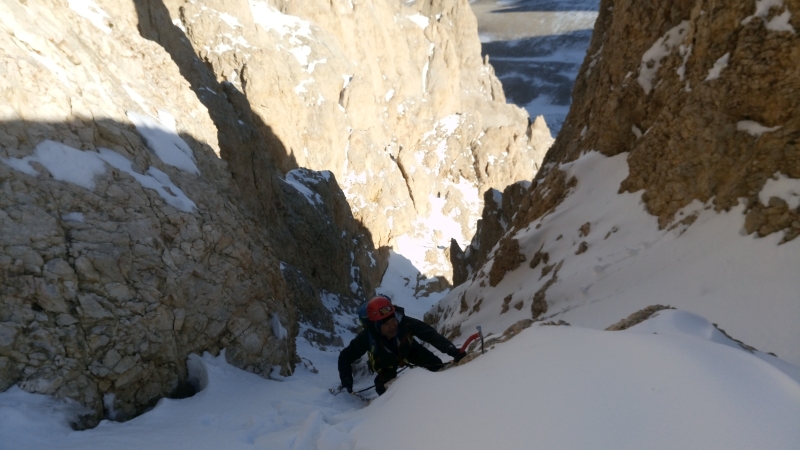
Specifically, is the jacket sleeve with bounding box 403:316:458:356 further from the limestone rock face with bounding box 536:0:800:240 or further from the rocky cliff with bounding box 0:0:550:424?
the limestone rock face with bounding box 536:0:800:240

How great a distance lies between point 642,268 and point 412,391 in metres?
5.23

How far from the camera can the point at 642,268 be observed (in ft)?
23.1

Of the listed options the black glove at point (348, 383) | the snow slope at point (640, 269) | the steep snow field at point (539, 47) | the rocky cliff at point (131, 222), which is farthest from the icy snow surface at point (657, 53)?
the steep snow field at point (539, 47)

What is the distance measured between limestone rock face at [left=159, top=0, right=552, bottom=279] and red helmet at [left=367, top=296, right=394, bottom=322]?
1260cm

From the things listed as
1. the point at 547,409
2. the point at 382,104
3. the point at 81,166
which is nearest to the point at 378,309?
the point at 547,409

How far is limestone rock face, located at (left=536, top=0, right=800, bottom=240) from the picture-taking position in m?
5.84

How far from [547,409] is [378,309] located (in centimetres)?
258

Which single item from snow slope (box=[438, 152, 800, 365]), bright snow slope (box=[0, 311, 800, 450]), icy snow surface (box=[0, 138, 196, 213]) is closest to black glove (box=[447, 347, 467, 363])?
bright snow slope (box=[0, 311, 800, 450])

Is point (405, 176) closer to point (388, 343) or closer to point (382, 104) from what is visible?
point (382, 104)

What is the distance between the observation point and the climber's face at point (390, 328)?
189 inches

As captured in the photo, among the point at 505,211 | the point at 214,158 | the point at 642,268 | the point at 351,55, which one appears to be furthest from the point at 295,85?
the point at 642,268

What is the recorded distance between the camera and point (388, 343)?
4.92 meters

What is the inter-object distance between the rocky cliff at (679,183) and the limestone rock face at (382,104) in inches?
444

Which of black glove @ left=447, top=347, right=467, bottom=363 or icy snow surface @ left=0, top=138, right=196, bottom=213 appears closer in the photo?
black glove @ left=447, top=347, right=467, bottom=363
